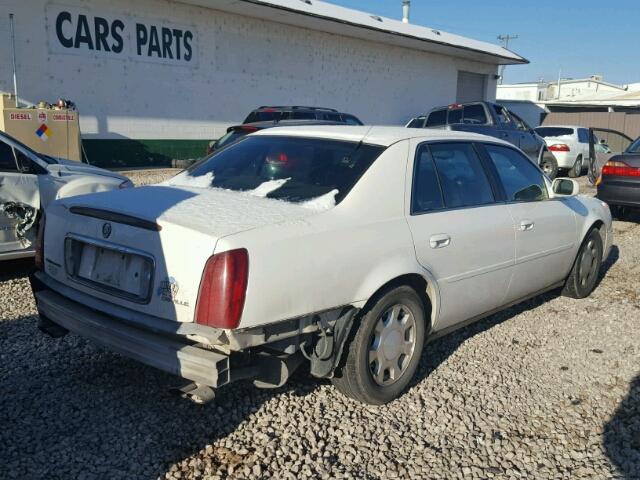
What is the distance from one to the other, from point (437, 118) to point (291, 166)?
1209 centimetres

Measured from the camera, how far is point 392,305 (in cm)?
360

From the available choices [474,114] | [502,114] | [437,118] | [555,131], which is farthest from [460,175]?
[555,131]

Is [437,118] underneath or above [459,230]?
above

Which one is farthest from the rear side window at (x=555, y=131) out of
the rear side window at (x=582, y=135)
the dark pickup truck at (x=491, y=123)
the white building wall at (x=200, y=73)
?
the white building wall at (x=200, y=73)

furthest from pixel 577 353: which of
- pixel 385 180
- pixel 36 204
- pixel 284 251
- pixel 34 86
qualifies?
pixel 34 86

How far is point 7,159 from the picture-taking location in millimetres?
5941

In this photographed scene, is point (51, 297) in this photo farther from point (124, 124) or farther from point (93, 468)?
point (124, 124)

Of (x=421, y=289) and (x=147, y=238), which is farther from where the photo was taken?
(x=421, y=289)

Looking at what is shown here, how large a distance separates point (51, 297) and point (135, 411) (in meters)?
0.81

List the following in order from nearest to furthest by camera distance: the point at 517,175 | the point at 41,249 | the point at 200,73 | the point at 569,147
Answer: the point at 41,249, the point at 517,175, the point at 569,147, the point at 200,73

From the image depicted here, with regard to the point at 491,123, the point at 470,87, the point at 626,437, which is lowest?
the point at 626,437

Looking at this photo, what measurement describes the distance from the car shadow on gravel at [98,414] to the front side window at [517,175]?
218cm

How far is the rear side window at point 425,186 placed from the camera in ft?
12.7

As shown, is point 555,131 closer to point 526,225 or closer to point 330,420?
point 526,225
